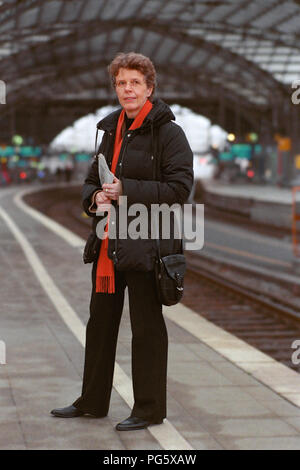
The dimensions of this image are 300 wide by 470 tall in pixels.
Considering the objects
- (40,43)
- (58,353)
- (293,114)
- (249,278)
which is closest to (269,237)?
(249,278)

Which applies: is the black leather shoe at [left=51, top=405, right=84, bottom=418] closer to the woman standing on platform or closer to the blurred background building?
the woman standing on platform

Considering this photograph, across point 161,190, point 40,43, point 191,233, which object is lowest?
point 191,233

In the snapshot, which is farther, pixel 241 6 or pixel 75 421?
pixel 241 6

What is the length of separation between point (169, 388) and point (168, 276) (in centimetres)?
127

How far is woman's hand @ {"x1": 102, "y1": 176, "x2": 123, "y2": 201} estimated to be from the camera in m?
4.25

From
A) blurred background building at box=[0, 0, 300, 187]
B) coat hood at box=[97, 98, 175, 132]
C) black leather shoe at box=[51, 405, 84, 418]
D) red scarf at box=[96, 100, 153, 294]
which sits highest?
blurred background building at box=[0, 0, 300, 187]

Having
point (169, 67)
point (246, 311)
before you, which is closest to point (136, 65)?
point (246, 311)

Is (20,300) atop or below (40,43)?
below

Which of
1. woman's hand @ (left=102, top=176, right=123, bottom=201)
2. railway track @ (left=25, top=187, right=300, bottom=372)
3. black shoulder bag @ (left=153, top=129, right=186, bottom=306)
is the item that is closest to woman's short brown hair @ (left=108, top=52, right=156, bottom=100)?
black shoulder bag @ (left=153, top=129, right=186, bottom=306)

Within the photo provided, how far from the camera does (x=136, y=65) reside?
434cm

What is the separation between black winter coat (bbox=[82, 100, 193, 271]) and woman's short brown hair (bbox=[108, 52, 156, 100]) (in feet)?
0.45

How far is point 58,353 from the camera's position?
6289 mm
